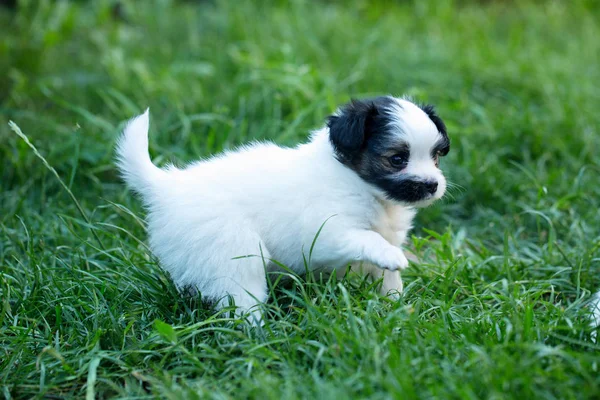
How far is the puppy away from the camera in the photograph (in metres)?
3.25

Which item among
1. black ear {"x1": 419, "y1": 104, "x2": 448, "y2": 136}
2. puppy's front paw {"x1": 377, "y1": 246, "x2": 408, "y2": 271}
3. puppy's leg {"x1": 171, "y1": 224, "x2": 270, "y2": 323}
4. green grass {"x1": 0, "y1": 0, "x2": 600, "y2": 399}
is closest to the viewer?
green grass {"x1": 0, "y1": 0, "x2": 600, "y2": 399}

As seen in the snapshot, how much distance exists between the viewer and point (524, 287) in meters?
3.61

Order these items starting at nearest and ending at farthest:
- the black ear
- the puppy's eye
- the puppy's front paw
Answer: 1. the puppy's front paw
2. the puppy's eye
3. the black ear

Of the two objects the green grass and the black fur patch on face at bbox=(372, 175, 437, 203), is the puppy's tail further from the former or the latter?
the black fur patch on face at bbox=(372, 175, 437, 203)

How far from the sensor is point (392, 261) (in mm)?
3061

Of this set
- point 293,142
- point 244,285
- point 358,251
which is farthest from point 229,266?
point 293,142

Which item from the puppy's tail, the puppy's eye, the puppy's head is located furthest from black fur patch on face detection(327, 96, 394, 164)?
the puppy's tail

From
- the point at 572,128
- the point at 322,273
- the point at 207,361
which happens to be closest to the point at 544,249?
the point at 322,273

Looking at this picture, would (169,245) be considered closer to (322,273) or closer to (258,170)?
(258,170)

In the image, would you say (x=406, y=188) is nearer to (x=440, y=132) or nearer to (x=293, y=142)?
(x=440, y=132)

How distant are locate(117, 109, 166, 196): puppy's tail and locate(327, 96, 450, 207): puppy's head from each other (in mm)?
941

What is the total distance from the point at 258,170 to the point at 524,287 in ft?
5.10

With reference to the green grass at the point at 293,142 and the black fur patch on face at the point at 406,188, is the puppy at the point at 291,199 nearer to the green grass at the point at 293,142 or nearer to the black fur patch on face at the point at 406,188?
the black fur patch on face at the point at 406,188

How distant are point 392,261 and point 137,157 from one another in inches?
54.5
